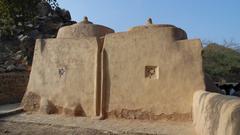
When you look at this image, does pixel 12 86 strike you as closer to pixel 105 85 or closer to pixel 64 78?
pixel 64 78

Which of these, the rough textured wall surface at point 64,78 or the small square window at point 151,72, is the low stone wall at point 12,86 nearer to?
the rough textured wall surface at point 64,78

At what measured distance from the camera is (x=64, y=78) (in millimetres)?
10453

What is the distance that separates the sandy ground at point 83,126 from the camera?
7.81 m

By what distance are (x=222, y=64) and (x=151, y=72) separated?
14634 mm

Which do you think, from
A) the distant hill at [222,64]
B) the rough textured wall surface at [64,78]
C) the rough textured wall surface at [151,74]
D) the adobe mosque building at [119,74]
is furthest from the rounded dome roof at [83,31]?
the distant hill at [222,64]

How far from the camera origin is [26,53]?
64.0 ft

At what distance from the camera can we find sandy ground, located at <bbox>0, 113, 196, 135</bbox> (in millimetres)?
7812

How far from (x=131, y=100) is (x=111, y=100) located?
63cm

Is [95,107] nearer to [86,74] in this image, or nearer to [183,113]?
[86,74]

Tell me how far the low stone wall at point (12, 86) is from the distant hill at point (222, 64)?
12017mm

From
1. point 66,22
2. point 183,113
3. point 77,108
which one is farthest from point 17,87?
point 66,22

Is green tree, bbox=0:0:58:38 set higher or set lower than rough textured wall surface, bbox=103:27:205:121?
higher

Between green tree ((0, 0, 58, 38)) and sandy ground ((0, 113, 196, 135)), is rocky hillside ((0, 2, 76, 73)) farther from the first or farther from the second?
sandy ground ((0, 113, 196, 135))

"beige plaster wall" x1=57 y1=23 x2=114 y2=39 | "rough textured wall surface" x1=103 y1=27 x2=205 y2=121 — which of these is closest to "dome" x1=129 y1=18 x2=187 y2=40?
"rough textured wall surface" x1=103 y1=27 x2=205 y2=121
